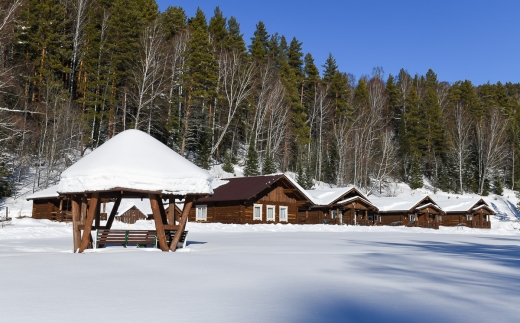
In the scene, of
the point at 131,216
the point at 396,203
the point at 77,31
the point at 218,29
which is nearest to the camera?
the point at 131,216

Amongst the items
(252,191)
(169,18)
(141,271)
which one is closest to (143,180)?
(141,271)

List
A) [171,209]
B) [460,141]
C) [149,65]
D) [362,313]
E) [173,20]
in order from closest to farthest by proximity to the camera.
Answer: [362,313] → [171,209] → [149,65] → [173,20] → [460,141]

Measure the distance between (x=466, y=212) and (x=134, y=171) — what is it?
170ft

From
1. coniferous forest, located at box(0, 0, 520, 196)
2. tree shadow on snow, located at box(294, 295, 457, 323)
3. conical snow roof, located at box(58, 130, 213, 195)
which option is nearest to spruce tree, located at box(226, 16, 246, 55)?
coniferous forest, located at box(0, 0, 520, 196)

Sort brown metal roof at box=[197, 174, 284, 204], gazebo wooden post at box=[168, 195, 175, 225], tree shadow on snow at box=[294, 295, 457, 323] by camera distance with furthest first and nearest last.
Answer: brown metal roof at box=[197, 174, 284, 204] < gazebo wooden post at box=[168, 195, 175, 225] < tree shadow on snow at box=[294, 295, 457, 323]

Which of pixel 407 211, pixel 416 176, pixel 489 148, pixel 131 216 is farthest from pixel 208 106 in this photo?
pixel 489 148

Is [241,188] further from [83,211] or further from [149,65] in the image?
[83,211]

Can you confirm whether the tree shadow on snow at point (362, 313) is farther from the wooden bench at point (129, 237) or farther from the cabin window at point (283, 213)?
the cabin window at point (283, 213)

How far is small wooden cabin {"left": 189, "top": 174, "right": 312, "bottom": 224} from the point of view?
40.0 m

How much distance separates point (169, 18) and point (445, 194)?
45750 mm

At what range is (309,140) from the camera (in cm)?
6144

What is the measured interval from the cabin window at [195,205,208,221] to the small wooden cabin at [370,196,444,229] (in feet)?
68.9

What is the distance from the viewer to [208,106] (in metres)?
59.8

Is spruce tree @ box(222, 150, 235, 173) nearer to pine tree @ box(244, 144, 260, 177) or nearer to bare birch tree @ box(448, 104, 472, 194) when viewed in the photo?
pine tree @ box(244, 144, 260, 177)
